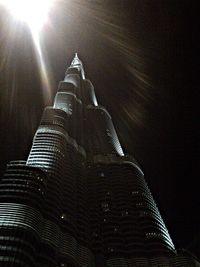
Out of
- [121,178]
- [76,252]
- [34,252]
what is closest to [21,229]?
[34,252]

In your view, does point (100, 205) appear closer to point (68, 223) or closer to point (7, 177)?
point (68, 223)

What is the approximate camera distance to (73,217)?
147750 millimetres

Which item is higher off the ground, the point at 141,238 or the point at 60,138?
the point at 60,138

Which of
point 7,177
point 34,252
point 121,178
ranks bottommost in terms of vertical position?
point 34,252

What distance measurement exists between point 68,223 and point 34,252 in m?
36.3

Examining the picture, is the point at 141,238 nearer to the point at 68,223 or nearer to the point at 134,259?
the point at 134,259

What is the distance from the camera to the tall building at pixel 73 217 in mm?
110244

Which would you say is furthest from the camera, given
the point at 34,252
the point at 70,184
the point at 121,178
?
the point at 121,178

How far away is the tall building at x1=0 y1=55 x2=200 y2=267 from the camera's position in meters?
110

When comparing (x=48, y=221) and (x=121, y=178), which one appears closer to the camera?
(x=48, y=221)

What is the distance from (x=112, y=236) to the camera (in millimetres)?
149500

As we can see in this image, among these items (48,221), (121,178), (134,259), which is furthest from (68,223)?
(121,178)

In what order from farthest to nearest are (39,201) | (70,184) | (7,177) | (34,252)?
(70,184) → (7,177) → (39,201) → (34,252)

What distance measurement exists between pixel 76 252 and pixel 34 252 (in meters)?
27.1
